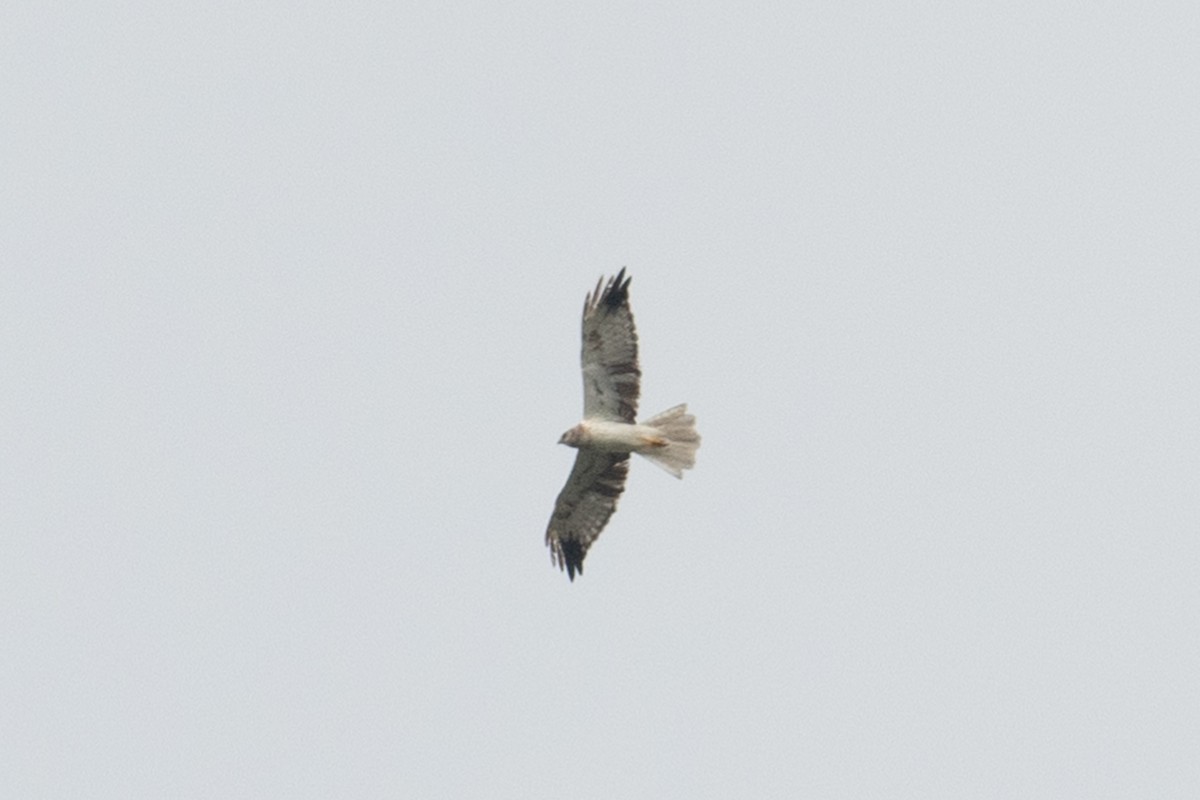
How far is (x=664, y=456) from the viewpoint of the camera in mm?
23625

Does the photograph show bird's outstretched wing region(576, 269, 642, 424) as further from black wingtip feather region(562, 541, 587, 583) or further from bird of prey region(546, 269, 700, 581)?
black wingtip feather region(562, 541, 587, 583)

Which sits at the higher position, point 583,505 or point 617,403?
point 617,403

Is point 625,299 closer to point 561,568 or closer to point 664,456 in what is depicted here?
point 664,456

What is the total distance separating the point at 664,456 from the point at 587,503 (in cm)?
197

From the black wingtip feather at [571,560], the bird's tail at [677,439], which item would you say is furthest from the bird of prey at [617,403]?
the black wingtip feather at [571,560]

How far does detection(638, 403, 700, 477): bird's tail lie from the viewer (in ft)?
77.2

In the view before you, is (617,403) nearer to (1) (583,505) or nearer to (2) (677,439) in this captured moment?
(2) (677,439)

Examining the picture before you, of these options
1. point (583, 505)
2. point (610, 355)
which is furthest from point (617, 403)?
point (583, 505)

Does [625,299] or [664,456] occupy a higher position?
[625,299]

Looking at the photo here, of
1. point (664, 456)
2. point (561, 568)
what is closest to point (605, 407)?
point (664, 456)

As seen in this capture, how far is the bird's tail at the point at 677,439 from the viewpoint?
23516mm

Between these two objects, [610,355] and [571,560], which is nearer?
[610,355]

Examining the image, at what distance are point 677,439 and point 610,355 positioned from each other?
1.19 meters

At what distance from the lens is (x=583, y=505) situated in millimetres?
25328
